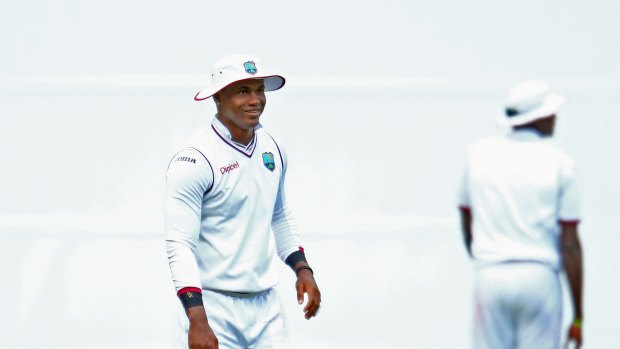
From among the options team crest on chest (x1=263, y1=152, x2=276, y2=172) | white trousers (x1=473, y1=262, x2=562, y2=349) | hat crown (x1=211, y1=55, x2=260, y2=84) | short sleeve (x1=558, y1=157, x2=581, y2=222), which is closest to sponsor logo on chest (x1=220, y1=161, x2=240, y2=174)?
team crest on chest (x1=263, y1=152, x2=276, y2=172)

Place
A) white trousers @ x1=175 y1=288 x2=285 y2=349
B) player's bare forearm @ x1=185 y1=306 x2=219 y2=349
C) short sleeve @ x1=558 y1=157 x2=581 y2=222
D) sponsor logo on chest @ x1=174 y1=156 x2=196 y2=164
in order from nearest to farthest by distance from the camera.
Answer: short sleeve @ x1=558 y1=157 x2=581 y2=222, player's bare forearm @ x1=185 y1=306 x2=219 y2=349, sponsor logo on chest @ x1=174 y1=156 x2=196 y2=164, white trousers @ x1=175 y1=288 x2=285 y2=349

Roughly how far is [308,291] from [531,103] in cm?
85

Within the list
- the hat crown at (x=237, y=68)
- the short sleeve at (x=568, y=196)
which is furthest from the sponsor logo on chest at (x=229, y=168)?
the short sleeve at (x=568, y=196)

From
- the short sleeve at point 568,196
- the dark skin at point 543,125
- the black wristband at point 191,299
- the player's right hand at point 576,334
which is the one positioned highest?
the dark skin at point 543,125

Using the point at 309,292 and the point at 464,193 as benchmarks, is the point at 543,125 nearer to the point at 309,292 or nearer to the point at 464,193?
the point at 464,193

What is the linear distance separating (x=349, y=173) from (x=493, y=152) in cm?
208

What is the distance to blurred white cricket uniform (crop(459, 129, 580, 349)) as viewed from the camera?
3.85 m

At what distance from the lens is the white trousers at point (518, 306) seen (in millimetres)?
3900

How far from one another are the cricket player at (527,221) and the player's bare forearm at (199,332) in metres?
0.72

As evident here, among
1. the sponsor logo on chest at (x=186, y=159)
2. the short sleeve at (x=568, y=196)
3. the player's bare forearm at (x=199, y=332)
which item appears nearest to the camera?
the short sleeve at (x=568, y=196)

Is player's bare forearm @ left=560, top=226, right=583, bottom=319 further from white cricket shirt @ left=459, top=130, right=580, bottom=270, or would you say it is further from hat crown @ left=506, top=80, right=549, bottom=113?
hat crown @ left=506, top=80, right=549, bottom=113

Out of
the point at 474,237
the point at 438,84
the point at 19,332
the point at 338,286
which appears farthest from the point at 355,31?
the point at 474,237

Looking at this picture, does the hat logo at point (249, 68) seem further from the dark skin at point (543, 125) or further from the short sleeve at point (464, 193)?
the dark skin at point (543, 125)

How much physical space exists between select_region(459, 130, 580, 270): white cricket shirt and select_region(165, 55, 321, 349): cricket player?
59 centimetres
